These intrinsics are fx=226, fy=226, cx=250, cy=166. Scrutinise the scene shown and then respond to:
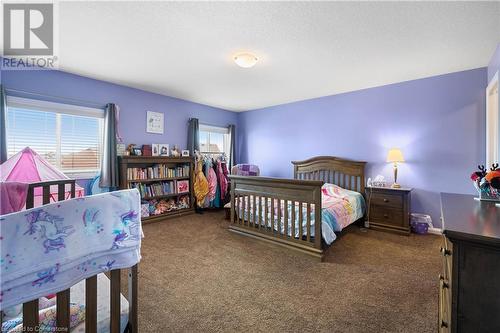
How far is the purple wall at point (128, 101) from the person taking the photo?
3.07 meters

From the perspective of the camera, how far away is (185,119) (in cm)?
491

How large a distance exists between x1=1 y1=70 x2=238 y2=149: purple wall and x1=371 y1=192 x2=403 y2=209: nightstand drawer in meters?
3.77

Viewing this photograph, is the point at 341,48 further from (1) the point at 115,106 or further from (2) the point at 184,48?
(1) the point at 115,106

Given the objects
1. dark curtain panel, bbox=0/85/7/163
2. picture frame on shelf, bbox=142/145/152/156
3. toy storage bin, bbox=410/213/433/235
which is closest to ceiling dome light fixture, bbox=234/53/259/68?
picture frame on shelf, bbox=142/145/152/156

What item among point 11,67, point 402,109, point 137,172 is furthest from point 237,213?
point 11,67

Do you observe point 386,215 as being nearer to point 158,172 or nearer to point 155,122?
point 158,172

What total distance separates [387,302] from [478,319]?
982 millimetres

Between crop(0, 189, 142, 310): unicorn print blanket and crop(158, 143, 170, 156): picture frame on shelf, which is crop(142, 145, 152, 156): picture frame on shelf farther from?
crop(0, 189, 142, 310): unicorn print blanket

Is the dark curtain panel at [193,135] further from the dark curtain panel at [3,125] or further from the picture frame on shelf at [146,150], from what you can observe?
the dark curtain panel at [3,125]

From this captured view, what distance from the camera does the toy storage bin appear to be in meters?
3.38

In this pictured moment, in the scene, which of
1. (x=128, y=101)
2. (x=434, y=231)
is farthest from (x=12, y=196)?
(x=434, y=231)

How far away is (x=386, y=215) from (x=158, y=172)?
3936 mm

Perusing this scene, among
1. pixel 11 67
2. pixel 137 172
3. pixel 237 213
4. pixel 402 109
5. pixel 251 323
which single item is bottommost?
pixel 251 323

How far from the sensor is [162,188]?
4.29 metres
